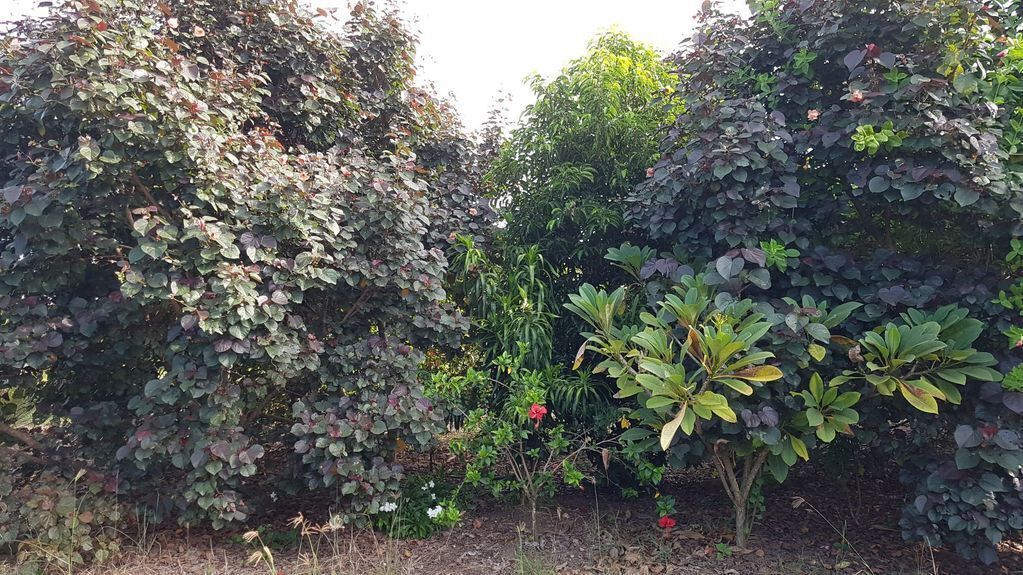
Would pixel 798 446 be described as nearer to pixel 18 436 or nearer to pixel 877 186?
pixel 877 186

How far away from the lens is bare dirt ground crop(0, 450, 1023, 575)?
269 centimetres

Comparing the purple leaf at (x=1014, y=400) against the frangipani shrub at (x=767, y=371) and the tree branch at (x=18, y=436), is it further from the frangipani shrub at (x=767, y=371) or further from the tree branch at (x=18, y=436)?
the tree branch at (x=18, y=436)

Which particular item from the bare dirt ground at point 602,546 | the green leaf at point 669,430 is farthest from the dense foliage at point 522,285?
the bare dirt ground at point 602,546

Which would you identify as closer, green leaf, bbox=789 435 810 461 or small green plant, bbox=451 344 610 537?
green leaf, bbox=789 435 810 461

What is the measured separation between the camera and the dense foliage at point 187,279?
2.51 meters

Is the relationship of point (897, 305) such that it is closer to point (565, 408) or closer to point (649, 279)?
point (649, 279)

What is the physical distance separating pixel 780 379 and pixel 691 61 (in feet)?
5.80

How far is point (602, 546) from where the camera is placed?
2.94 meters

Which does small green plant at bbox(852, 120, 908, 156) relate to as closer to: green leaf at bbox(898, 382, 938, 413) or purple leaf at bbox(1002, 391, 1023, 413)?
green leaf at bbox(898, 382, 938, 413)

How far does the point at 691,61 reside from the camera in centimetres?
305

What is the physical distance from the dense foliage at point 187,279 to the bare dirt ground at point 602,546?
0.25 m

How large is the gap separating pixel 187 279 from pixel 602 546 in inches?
96.8

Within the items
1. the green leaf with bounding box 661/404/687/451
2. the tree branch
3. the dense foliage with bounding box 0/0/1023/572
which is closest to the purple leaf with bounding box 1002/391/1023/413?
the dense foliage with bounding box 0/0/1023/572

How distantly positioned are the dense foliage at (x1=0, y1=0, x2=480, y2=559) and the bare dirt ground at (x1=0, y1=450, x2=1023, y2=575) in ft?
0.81
